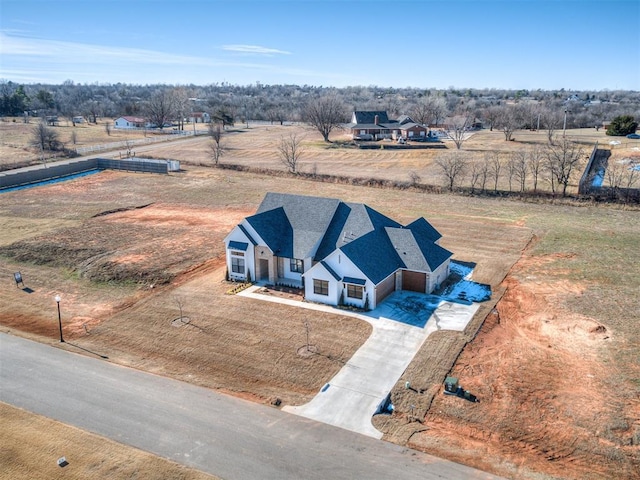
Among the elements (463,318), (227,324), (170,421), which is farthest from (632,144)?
(170,421)

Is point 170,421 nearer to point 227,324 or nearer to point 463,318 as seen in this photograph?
point 227,324

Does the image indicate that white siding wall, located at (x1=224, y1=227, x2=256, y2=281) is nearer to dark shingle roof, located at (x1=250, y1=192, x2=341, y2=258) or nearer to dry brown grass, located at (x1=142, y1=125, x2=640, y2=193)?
dark shingle roof, located at (x1=250, y1=192, x2=341, y2=258)

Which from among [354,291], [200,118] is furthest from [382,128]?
[354,291]

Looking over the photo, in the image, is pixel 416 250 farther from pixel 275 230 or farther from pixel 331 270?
pixel 275 230

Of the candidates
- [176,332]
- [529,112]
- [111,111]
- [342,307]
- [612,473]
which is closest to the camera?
[612,473]

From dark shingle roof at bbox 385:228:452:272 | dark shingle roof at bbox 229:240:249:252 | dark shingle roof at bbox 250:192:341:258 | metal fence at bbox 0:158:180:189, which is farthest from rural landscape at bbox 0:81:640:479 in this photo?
dark shingle roof at bbox 385:228:452:272

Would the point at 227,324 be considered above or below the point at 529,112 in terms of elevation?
below

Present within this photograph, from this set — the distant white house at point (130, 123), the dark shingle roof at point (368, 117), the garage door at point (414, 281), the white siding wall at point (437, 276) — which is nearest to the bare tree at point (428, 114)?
the dark shingle roof at point (368, 117)
